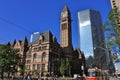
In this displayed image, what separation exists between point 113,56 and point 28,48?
254 feet

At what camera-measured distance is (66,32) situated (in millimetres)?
101750

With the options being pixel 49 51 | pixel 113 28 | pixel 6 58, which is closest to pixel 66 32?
pixel 49 51

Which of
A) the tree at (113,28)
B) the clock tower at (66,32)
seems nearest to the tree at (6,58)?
the tree at (113,28)

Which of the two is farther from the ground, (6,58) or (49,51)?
(49,51)

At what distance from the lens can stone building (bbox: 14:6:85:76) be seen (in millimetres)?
80812

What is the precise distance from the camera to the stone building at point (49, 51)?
80812 millimetres

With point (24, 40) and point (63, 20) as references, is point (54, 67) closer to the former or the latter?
point (24, 40)

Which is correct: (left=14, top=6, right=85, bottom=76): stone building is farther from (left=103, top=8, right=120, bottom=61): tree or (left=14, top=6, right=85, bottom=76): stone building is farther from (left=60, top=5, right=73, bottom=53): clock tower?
(left=103, top=8, right=120, bottom=61): tree

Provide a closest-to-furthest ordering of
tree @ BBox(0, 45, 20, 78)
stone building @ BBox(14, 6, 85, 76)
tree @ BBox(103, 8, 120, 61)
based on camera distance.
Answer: tree @ BBox(103, 8, 120, 61)
tree @ BBox(0, 45, 20, 78)
stone building @ BBox(14, 6, 85, 76)

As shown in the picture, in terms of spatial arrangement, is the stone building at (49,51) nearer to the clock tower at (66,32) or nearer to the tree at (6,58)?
the clock tower at (66,32)

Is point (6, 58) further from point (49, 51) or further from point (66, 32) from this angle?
point (66, 32)

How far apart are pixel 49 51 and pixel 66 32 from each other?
2482cm

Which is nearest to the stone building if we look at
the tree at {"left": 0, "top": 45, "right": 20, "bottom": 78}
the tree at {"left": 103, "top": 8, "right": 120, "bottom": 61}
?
the tree at {"left": 0, "top": 45, "right": 20, "bottom": 78}

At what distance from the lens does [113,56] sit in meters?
25.4
